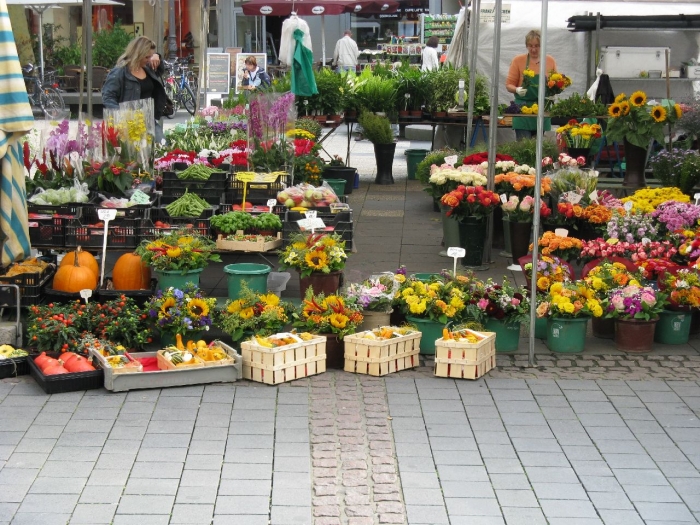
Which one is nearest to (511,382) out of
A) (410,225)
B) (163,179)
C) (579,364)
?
(579,364)

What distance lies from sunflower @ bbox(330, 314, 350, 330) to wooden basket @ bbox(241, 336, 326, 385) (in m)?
0.15

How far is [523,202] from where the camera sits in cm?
914

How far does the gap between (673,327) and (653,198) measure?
2.41 meters

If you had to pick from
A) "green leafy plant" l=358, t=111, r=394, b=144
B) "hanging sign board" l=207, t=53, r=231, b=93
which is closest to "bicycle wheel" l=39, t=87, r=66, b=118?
"hanging sign board" l=207, t=53, r=231, b=93

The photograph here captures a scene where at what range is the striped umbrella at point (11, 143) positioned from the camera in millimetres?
6027

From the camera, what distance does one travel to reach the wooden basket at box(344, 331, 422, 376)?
21.2 feet

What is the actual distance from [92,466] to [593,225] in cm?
538

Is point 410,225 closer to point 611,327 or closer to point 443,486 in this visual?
point 611,327

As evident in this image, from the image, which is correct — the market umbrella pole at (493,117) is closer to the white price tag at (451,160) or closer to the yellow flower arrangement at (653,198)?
the white price tag at (451,160)

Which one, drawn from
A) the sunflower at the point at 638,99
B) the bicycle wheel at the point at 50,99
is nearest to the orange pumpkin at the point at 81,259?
the sunflower at the point at 638,99

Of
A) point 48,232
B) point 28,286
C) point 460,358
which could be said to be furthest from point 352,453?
point 48,232

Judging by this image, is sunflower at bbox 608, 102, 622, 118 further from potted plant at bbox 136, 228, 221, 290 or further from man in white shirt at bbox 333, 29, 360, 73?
man in white shirt at bbox 333, 29, 360, 73

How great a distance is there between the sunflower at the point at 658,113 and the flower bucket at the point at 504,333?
181 inches

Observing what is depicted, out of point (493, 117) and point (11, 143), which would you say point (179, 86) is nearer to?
point (493, 117)
